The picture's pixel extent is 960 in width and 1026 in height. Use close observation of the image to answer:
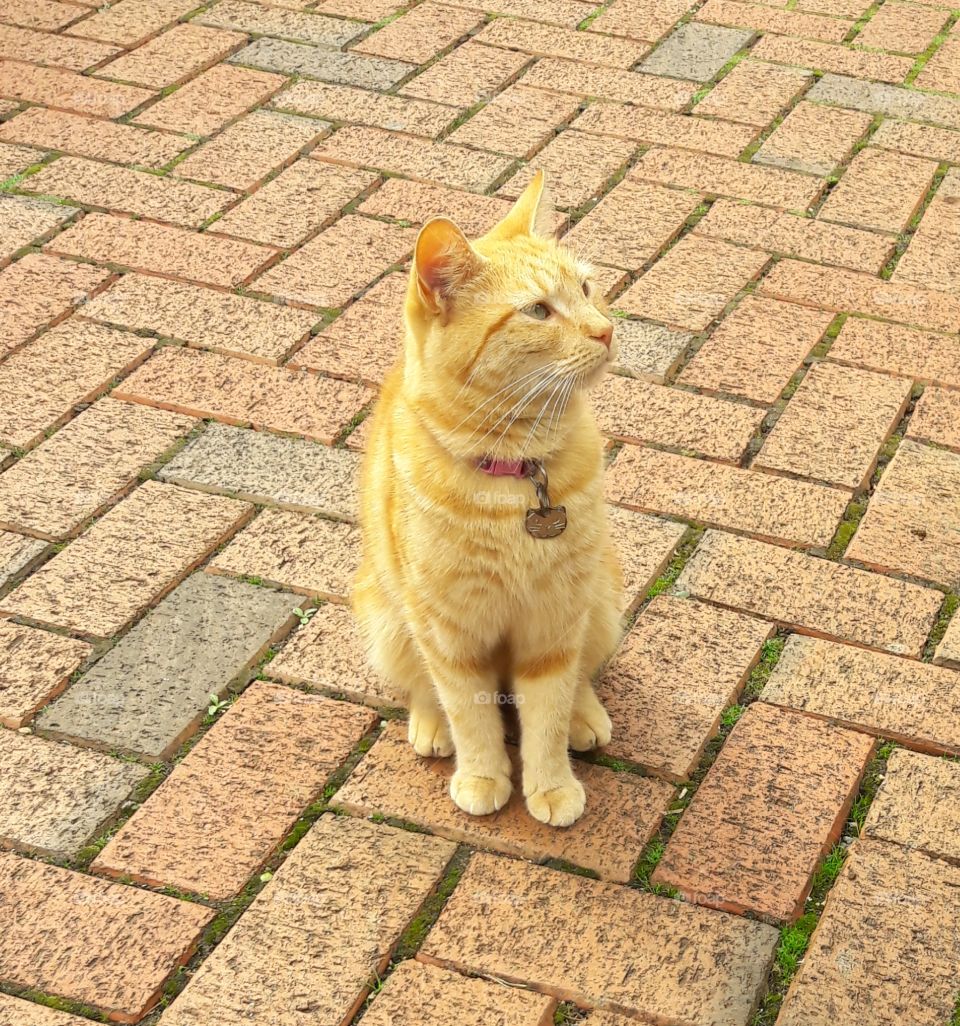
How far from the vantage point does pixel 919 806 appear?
294cm

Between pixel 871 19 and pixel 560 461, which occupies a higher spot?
pixel 560 461

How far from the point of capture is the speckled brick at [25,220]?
4.65 meters

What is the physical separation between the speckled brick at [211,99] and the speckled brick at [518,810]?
3.07 metres

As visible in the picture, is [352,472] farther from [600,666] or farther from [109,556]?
[600,666]

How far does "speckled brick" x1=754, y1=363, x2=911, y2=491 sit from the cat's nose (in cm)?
136

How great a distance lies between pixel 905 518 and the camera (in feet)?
12.1

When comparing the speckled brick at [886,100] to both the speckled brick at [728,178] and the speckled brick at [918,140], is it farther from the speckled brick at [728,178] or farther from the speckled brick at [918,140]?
the speckled brick at [728,178]

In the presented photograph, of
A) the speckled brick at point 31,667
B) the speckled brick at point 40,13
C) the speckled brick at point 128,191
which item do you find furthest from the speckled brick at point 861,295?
the speckled brick at point 40,13

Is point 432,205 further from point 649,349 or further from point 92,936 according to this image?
point 92,936

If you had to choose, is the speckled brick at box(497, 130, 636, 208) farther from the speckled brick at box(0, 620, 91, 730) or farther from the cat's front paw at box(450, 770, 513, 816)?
the cat's front paw at box(450, 770, 513, 816)

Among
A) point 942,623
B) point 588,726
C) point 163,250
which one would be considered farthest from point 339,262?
point 942,623

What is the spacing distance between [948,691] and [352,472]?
1.60m

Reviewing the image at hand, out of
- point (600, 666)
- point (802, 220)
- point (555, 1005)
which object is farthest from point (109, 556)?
point (802, 220)

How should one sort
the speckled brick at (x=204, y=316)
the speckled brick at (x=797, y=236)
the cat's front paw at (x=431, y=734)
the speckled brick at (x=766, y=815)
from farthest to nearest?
1. the speckled brick at (x=797, y=236)
2. the speckled brick at (x=204, y=316)
3. the cat's front paw at (x=431, y=734)
4. the speckled brick at (x=766, y=815)
